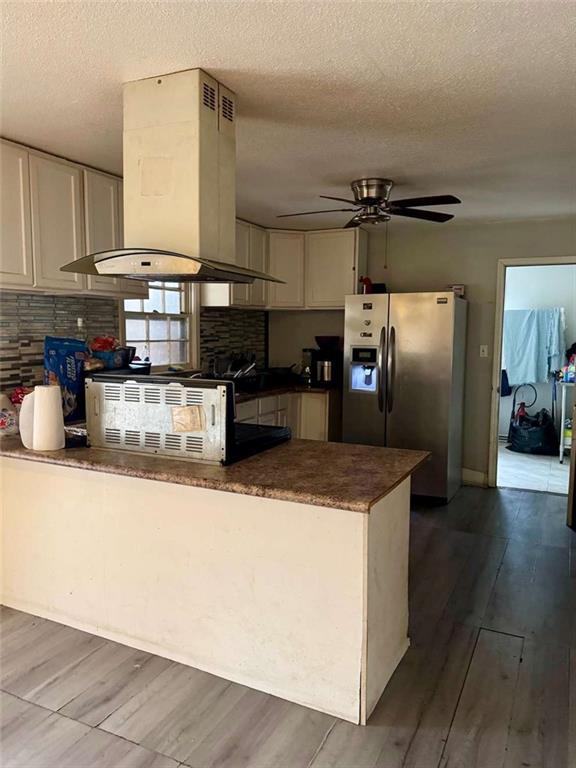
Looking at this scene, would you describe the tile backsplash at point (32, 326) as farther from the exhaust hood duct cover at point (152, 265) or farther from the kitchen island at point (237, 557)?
the exhaust hood duct cover at point (152, 265)

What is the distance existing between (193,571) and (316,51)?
1.96 meters

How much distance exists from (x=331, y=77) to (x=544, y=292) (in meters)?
5.30

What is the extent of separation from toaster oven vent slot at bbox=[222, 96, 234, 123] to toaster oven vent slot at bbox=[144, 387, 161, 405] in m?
1.14

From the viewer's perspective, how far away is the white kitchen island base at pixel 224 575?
1.94 meters

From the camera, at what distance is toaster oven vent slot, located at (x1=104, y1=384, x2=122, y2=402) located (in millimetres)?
2371

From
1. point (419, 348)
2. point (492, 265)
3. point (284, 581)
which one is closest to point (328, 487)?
point (284, 581)

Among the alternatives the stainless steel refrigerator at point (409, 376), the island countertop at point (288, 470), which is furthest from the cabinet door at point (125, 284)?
the stainless steel refrigerator at point (409, 376)

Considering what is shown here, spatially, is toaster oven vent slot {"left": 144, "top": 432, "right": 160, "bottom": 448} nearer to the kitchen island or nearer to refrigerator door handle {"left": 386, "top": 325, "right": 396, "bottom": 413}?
the kitchen island

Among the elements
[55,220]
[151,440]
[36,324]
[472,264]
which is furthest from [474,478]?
[55,220]

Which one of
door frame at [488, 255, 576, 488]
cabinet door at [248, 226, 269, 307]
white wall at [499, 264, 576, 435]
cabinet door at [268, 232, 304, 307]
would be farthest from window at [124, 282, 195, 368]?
white wall at [499, 264, 576, 435]

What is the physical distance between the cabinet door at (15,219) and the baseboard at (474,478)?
3.85 m

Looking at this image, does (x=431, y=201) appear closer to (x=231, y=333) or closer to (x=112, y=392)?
(x=112, y=392)

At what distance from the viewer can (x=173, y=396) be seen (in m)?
2.23

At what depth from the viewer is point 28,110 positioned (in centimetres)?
241
